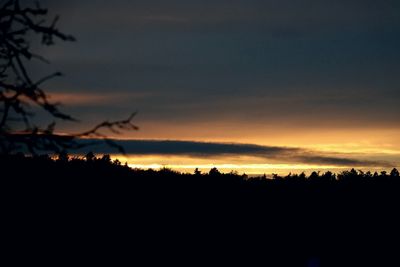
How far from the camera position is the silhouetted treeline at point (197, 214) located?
1622 cm

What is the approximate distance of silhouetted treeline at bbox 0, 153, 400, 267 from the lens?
53.2ft

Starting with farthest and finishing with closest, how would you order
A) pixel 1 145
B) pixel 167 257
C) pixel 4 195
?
pixel 167 257 → pixel 4 195 → pixel 1 145

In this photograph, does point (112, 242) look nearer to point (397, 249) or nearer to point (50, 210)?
point (50, 210)

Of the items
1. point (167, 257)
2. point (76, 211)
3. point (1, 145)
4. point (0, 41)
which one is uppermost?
point (0, 41)

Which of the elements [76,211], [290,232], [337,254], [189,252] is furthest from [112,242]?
[337,254]

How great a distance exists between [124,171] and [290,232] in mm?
5523

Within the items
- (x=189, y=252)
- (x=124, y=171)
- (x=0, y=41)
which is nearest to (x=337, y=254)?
(x=189, y=252)

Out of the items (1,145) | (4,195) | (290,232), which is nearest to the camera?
(1,145)

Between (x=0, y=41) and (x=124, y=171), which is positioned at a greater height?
(x=0, y=41)

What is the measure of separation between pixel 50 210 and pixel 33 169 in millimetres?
1137

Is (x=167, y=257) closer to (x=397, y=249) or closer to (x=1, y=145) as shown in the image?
(x=397, y=249)

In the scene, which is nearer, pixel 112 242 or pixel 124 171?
pixel 112 242

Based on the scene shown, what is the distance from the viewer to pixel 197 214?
18938 millimetres

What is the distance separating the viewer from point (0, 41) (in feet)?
21.9
